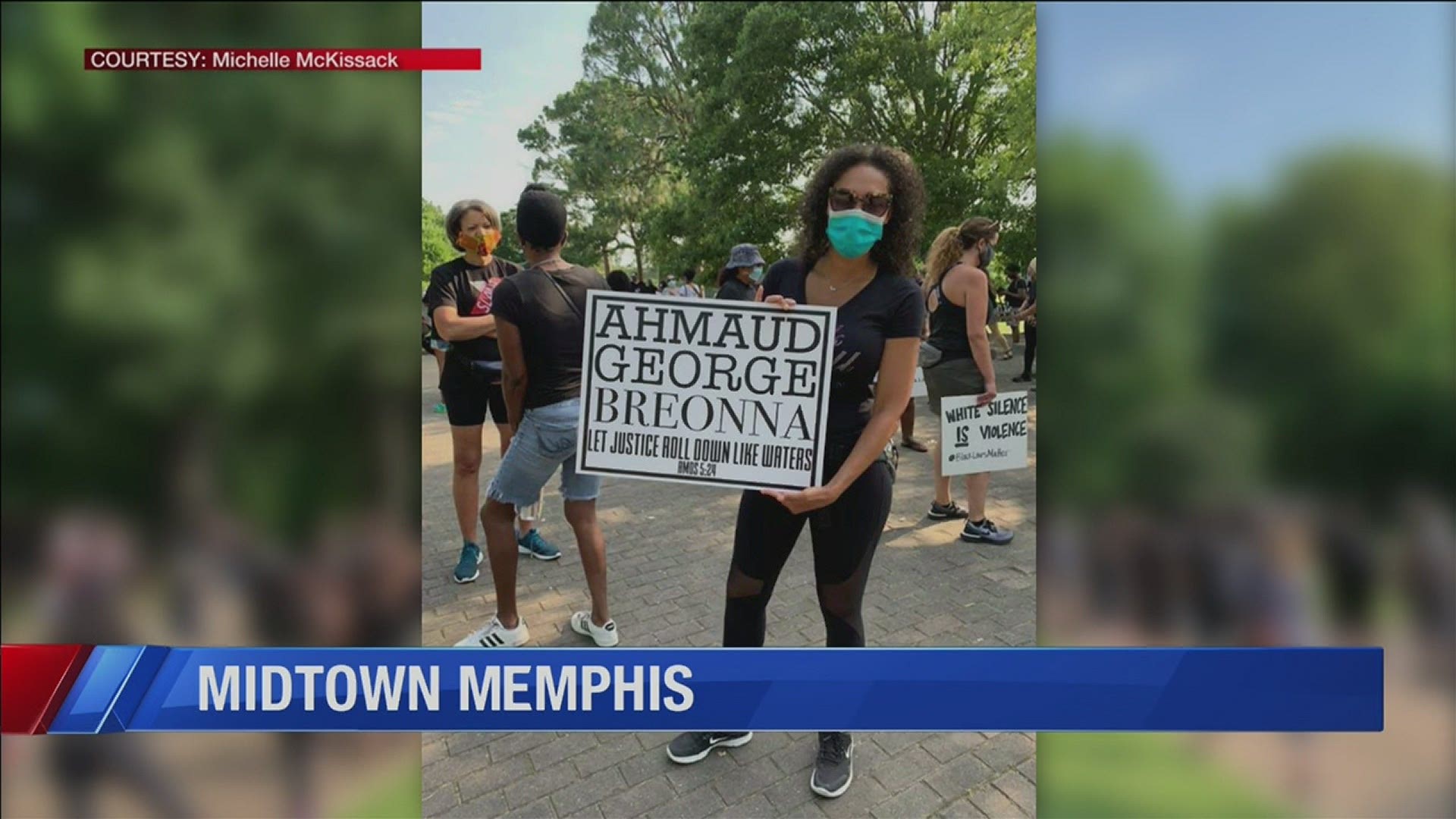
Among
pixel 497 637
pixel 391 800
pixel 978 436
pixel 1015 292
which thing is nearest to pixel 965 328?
pixel 978 436

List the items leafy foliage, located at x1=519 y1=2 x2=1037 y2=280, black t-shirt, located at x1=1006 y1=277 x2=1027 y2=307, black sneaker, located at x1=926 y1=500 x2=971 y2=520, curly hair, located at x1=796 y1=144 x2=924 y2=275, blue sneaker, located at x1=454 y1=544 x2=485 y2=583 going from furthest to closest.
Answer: black t-shirt, located at x1=1006 y1=277 x2=1027 y2=307 → leafy foliage, located at x1=519 y1=2 x2=1037 y2=280 → black sneaker, located at x1=926 y1=500 x2=971 y2=520 → blue sneaker, located at x1=454 y1=544 x2=485 y2=583 → curly hair, located at x1=796 y1=144 x2=924 y2=275

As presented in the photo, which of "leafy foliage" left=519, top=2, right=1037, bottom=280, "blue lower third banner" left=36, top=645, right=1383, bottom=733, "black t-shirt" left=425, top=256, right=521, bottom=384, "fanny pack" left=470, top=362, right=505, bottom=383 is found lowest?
"blue lower third banner" left=36, top=645, right=1383, bottom=733

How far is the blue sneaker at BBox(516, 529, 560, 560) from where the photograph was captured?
412 cm

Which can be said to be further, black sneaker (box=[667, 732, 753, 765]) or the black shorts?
the black shorts

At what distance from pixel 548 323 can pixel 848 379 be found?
3.75 ft

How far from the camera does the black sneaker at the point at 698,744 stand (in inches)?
94.2

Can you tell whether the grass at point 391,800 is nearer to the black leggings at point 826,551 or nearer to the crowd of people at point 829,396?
the crowd of people at point 829,396

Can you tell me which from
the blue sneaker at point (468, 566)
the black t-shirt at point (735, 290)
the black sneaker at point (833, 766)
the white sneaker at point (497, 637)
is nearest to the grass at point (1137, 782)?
the black sneaker at point (833, 766)

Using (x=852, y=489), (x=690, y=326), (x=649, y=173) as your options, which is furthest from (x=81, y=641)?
(x=649, y=173)

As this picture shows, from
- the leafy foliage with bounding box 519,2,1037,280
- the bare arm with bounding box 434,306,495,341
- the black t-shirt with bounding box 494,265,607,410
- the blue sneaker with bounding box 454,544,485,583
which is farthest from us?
the leafy foliage with bounding box 519,2,1037,280

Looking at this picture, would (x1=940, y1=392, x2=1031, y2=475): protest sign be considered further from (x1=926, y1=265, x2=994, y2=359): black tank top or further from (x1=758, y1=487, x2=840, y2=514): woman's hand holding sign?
(x1=758, y1=487, x2=840, y2=514): woman's hand holding sign

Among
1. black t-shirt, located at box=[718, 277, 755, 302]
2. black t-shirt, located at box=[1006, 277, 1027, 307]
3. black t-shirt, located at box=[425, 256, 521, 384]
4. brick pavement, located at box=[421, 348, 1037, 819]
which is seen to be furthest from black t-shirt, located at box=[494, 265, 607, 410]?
black t-shirt, located at box=[1006, 277, 1027, 307]

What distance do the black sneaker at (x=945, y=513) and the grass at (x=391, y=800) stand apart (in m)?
3.62

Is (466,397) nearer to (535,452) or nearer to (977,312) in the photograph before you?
(535,452)
